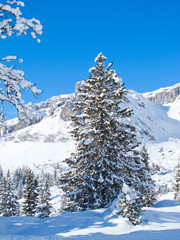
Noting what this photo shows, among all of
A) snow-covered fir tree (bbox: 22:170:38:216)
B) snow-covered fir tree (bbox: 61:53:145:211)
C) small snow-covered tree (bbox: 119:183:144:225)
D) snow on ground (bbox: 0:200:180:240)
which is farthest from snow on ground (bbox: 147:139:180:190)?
small snow-covered tree (bbox: 119:183:144:225)

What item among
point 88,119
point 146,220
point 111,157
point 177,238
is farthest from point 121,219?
point 88,119

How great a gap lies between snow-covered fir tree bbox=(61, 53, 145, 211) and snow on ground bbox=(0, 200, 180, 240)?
108 inches

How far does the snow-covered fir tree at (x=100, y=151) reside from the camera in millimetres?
10477

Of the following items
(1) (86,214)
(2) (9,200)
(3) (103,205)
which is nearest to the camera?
(1) (86,214)

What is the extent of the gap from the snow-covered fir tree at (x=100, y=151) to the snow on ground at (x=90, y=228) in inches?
108

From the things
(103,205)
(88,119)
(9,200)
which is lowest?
(9,200)

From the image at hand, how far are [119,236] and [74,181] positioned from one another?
565cm

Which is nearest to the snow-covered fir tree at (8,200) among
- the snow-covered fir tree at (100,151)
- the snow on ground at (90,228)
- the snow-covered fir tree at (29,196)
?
the snow-covered fir tree at (29,196)

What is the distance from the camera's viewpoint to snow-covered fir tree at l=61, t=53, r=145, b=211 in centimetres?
1048

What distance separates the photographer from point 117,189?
10703 millimetres

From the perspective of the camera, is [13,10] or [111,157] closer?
[13,10]

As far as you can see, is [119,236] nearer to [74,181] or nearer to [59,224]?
[59,224]

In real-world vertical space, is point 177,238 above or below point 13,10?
below

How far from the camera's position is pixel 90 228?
627 centimetres
